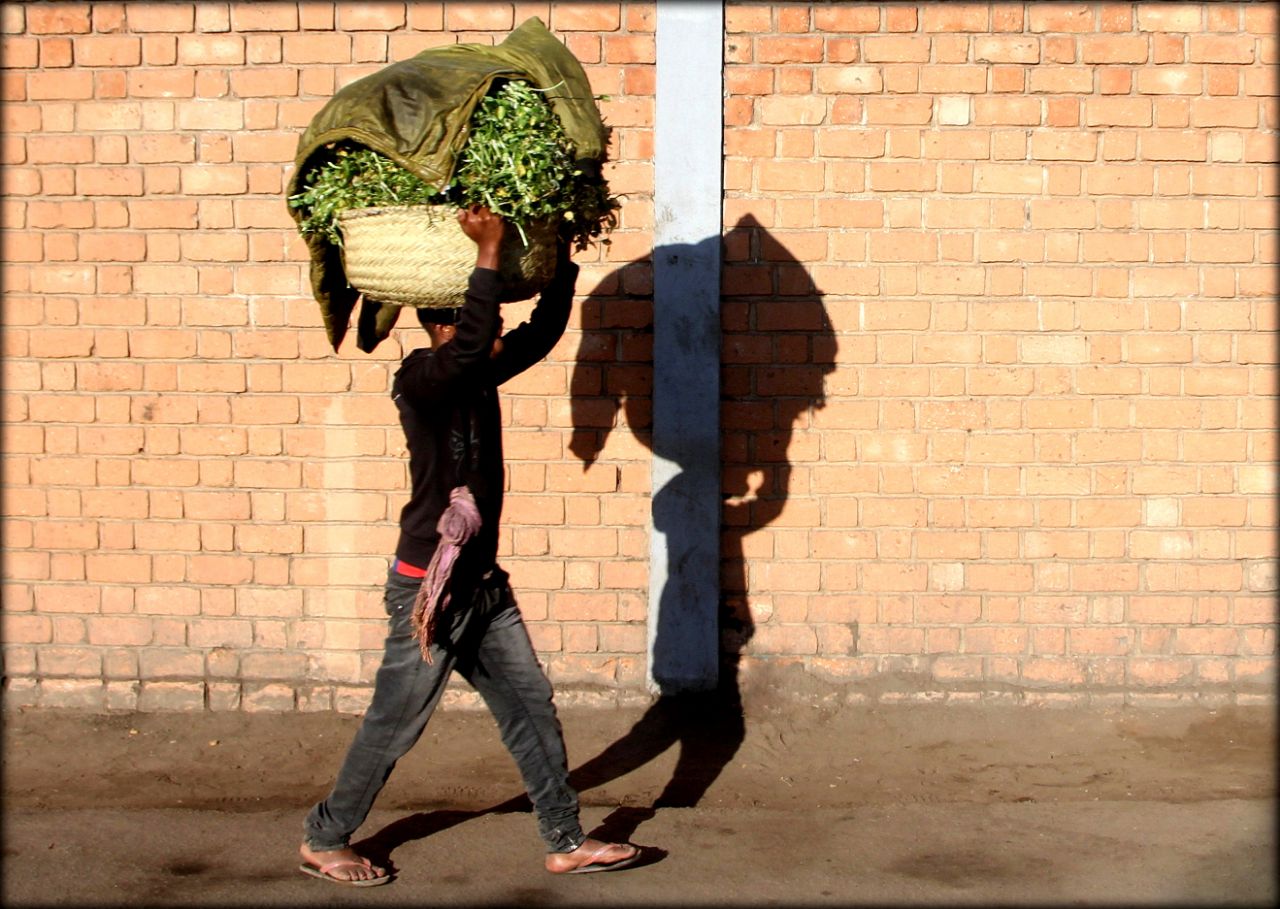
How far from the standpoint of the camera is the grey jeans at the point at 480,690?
3.96m

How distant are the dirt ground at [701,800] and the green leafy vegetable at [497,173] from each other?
6.64 ft

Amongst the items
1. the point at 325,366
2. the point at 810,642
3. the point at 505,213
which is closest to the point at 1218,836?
the point at 810,642

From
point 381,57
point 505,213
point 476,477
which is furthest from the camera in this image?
point 381,57

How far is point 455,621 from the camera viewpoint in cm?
393

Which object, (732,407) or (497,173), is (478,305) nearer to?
(497,173)

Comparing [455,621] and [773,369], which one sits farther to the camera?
[773,369]

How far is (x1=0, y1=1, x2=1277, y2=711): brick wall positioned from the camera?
17.8ft

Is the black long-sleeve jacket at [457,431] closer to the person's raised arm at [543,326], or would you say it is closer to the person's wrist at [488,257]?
the person's raised arm at [543,326]

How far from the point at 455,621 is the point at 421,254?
1072 mm

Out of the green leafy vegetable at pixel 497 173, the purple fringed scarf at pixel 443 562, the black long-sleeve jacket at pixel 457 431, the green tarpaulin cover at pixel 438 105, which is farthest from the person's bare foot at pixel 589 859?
the green tarpaulin cover at pixel 438 105

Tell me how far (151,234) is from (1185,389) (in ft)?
14.1

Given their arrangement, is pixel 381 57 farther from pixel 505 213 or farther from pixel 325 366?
pixel 505 213

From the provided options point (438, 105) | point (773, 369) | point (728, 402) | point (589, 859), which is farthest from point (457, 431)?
point (773, 369)

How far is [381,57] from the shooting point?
543 centimetres
